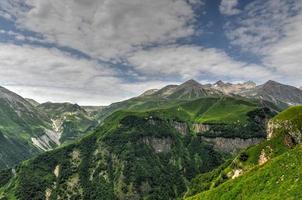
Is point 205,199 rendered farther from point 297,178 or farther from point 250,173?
point 297,178

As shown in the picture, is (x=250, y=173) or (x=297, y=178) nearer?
(x=297, y=178)

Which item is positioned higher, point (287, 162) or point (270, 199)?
point (287, 162)

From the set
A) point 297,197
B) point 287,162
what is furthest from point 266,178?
point 297,197

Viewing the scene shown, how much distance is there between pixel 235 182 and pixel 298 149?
24031mm

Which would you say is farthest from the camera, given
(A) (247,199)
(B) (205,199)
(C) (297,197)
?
(B) (205,199)

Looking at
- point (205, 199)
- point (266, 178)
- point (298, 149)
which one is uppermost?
point (298, 149)

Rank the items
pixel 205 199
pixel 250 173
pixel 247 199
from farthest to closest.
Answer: pixel 205 199, pixel 250 173, pixel 247 199

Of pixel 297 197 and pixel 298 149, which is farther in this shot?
pixel 298 149

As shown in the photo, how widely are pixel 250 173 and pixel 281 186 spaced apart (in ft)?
92.5

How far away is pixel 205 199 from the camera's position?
138875 millimetres

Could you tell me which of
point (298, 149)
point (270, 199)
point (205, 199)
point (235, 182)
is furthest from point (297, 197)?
point (205, 199)

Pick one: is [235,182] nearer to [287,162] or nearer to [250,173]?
[250,173]

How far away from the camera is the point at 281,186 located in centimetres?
10138

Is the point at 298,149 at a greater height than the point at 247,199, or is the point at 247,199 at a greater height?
the point at 298,149
